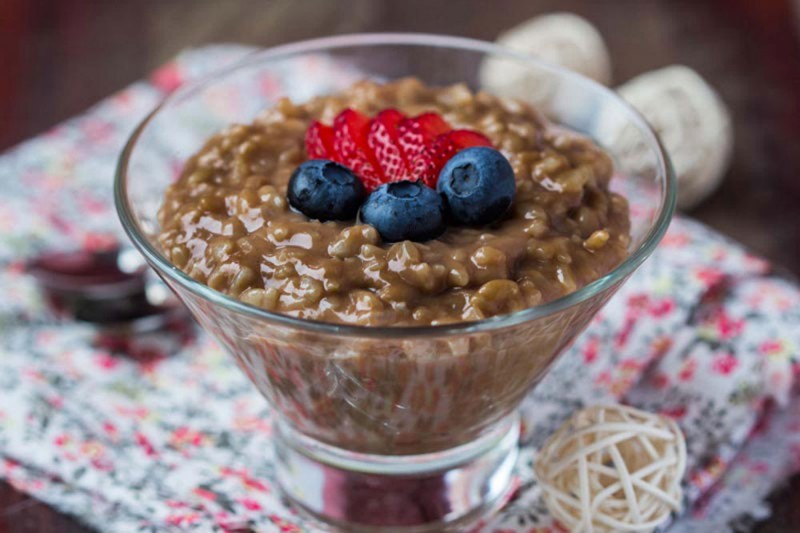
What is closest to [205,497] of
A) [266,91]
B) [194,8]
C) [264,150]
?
[264,150]

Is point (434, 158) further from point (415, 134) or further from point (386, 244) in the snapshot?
point (386, 244)

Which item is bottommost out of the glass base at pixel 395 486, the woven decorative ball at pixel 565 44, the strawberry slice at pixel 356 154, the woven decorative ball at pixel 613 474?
the glass base at pixel 395 486

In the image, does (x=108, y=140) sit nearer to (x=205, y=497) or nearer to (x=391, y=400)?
(x=205, y=497)

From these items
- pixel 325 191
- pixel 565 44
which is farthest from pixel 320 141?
pixel 565 44

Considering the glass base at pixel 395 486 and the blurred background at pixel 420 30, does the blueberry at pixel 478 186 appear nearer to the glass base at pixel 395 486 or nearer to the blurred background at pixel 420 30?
the glass base at pixel 395 486

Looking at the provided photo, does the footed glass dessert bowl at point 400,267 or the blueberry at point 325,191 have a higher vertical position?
the blueberry at point 325,191

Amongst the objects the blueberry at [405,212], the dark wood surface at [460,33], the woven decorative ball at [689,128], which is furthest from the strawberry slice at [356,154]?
the dark wood surface at [460,33]
